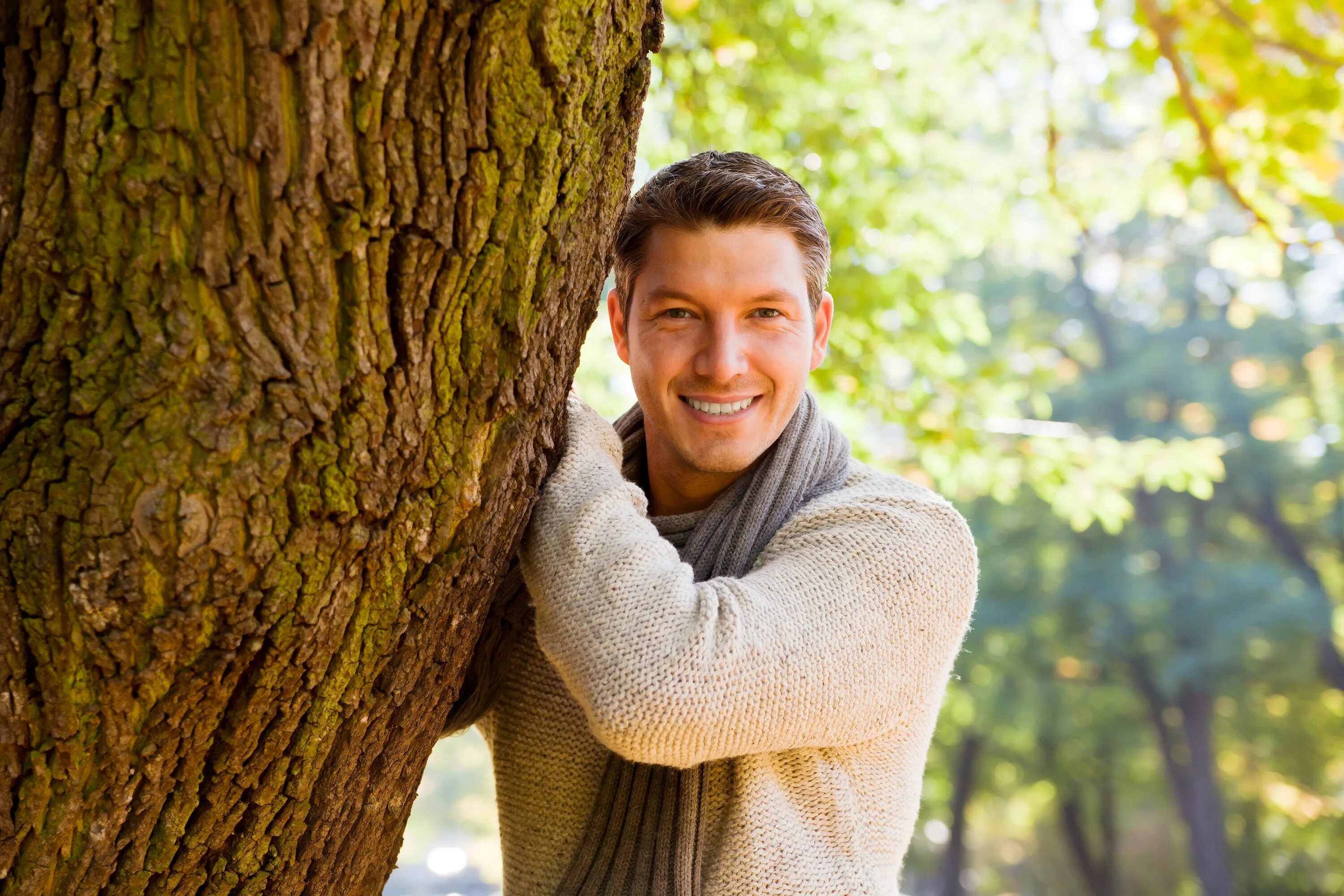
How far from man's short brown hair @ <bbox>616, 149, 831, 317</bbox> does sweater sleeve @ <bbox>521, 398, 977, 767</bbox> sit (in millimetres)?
489

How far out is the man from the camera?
1.90m

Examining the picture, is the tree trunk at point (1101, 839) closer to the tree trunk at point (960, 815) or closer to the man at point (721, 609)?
the tree trunk at point (960, 815)

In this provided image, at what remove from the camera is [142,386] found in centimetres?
145

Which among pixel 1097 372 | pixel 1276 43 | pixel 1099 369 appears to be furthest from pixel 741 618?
pixel 1099 369

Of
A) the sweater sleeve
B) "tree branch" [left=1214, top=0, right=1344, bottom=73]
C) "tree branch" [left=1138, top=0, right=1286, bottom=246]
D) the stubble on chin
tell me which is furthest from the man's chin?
"tree branch" [left=1214, top=0, right=1344, bottom=73]

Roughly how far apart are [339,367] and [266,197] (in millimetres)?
234

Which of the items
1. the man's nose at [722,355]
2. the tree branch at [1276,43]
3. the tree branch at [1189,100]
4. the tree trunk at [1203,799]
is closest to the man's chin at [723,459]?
the man's nose at [722,355]

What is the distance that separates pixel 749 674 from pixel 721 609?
0.36ft

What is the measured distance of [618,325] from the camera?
2713 mm

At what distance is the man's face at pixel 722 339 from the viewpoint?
238 centimetres

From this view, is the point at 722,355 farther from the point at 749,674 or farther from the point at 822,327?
the point at 749,674

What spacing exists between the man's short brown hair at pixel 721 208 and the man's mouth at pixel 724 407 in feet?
0.97

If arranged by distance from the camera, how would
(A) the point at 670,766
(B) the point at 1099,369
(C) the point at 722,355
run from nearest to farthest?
(A) the point at 670,766, (C) the point at 722,355, (B) the point at 1099,369

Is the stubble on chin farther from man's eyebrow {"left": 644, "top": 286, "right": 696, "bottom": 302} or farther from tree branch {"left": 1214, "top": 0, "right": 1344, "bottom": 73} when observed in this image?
tree branch {"left": 1214, "top": 0, "right": 1344, "bottom": 73}
